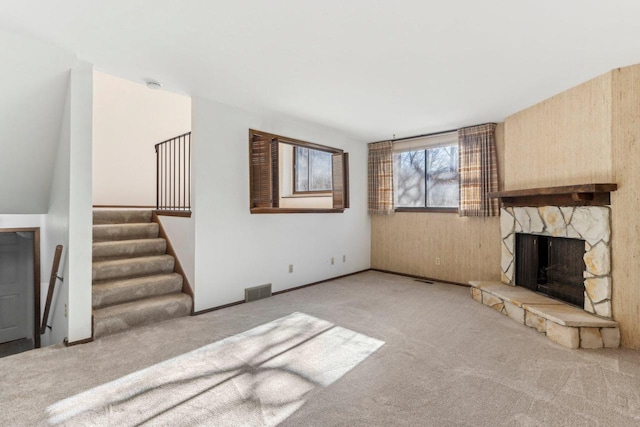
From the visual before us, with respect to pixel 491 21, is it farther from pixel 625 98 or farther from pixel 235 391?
pixel 235 391

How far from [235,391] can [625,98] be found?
4.12m

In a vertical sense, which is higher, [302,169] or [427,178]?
[302,169]

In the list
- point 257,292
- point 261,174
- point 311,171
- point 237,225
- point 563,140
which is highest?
point 311,171

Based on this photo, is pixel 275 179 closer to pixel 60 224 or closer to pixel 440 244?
pixel 60 224

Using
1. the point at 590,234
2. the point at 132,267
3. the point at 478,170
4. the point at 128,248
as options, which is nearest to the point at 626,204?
the point at 590,234

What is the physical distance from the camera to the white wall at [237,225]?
358cm

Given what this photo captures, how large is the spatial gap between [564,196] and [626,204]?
0.54m

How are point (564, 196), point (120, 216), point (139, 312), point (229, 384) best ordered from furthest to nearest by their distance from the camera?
point (120, 216) → point (564, 196) → point (139, 312) → point (229, 384)

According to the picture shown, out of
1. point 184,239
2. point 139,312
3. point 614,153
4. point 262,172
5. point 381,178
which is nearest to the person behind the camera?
point 614,153

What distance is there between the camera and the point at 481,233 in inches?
183

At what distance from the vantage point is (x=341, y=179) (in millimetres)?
5176

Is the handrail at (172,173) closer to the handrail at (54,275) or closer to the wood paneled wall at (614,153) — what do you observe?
the handrail at (54,275)

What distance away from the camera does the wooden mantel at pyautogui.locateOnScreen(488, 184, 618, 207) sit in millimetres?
2804

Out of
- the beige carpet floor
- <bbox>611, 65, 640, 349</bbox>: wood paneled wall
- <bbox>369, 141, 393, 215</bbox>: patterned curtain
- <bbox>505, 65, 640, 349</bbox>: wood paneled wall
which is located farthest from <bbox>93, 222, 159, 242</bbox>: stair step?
<bbox>611, 65, 640, 349</bbox>: wood paneled wall
